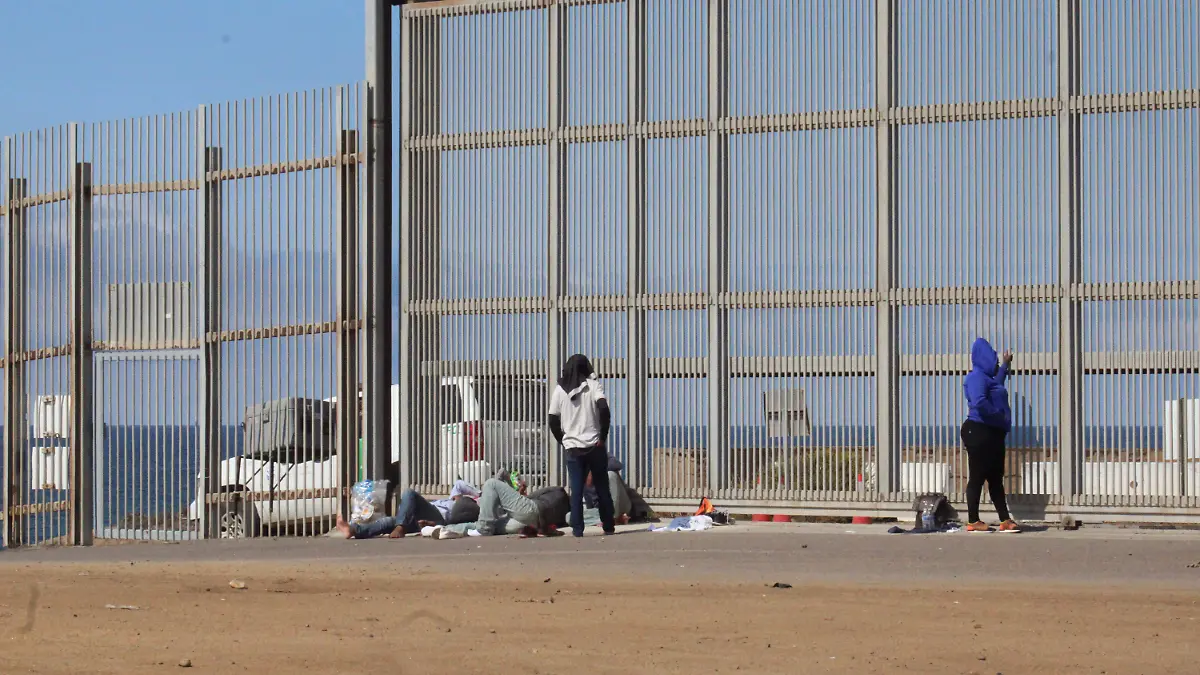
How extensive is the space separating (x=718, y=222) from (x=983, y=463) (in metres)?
3.15

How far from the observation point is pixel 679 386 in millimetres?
16125

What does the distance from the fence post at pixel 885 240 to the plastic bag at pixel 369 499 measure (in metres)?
4.51

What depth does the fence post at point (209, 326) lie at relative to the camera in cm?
1703

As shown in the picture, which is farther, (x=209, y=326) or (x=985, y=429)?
(x=209, y=326)

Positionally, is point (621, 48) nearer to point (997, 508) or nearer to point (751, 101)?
point (751, 101)

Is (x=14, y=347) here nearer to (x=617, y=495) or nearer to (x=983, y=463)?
(x=617, y=495)

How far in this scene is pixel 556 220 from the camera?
53.8ft

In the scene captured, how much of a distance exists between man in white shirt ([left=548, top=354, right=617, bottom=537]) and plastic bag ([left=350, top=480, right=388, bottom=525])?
1906mm

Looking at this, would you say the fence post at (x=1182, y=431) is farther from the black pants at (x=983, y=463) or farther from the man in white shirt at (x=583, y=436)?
the man in white shirt at (x=583, y=436)

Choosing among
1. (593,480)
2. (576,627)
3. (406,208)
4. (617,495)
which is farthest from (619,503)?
(576,627)

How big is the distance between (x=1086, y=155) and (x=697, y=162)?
3332 mm

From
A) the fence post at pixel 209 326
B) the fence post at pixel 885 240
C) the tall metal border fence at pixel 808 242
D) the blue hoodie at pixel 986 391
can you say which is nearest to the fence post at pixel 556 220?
the tall metal border fence at pixel 808 242

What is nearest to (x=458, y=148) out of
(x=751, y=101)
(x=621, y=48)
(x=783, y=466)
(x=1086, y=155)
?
(x=621, y=48)

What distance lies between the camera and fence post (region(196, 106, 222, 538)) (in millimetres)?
17031
